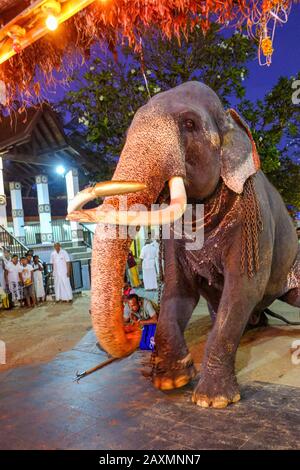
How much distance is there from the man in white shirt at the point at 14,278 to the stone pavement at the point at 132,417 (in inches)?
270

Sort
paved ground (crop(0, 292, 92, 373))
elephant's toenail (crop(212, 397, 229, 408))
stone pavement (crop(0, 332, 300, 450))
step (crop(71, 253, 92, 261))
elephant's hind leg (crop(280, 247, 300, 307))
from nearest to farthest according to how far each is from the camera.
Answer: stone pavement (crop(0, 332, 300, 450)), elephant's toenail (crop(212, 397, 229, 408)), elephant's hind leg (crop(280, 247, 300, 307)), paved ground (crop(0, 292, 92, 373)), step (crop(71, 253, 92, 261))

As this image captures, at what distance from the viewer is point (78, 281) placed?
498 inches

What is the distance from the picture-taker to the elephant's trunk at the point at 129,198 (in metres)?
2.86

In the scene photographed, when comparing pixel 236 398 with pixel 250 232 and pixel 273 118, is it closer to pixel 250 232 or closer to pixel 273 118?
pixel 250 232

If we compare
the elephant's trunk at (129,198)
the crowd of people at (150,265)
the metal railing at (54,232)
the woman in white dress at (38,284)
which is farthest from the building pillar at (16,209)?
the elephant's trunk at (129,198)

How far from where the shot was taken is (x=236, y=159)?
376 centimetres

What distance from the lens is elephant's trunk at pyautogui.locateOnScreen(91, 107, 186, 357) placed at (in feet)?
9.38

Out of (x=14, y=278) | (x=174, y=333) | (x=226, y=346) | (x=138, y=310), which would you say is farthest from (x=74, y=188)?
(x=226, y=346)

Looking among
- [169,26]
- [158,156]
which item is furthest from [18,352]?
[169,26]

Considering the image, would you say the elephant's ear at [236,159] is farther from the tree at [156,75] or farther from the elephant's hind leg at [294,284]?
the tree at [156,75]

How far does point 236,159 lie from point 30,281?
27.1 ft

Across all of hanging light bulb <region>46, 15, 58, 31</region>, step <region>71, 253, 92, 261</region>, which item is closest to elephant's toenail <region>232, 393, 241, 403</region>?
hanging light bulb <region>46, 15, 58, 31</region>

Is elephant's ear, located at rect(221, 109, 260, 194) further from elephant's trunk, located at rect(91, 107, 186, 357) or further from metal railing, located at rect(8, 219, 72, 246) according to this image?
metal railing, located at rect(8, 219, 72, 246)

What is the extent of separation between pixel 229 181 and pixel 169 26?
1.32m
